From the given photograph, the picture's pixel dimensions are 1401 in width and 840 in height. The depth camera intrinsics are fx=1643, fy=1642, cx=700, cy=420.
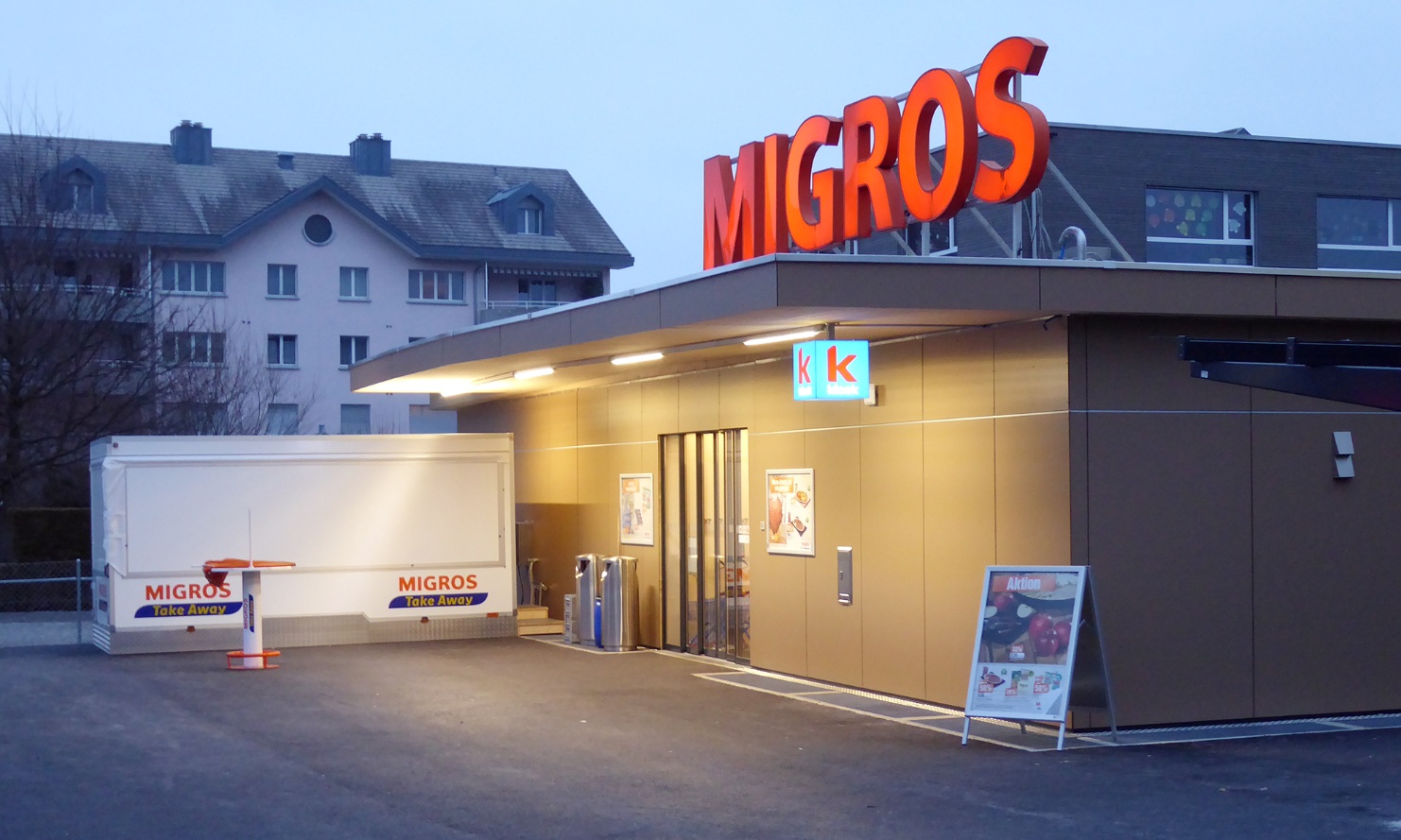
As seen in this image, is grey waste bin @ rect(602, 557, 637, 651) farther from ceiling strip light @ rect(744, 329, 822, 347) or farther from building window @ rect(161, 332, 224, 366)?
building window @ rect(161, 332, 224, 366)

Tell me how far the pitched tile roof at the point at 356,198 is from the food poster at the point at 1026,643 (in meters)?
42.0

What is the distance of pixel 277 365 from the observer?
2094 inches

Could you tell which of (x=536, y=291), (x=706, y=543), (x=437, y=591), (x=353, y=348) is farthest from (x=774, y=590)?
(x=536, y=291)

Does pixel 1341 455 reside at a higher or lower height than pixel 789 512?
higher

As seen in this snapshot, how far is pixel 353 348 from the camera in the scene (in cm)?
5472

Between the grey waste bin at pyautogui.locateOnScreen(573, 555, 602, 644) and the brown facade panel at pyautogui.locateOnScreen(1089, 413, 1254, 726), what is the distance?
8.34m

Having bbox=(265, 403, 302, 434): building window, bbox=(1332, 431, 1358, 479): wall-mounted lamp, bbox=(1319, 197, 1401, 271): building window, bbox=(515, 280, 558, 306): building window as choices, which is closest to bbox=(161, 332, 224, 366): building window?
bbox=(265, 403, 302, 434): building window

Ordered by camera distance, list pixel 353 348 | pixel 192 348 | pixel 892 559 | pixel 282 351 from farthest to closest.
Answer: pixel 353 348, pixel 282 351, pixel 192 348, pixel 892 559

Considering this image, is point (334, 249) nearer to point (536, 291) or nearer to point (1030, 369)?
point (536, 291)

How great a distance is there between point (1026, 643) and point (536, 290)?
1913 inches

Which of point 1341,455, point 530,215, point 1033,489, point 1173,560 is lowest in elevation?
point 1173,560

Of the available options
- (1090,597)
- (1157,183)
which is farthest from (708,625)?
(1157,183)

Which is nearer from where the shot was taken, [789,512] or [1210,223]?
[789,512]

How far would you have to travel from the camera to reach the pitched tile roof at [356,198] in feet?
175
